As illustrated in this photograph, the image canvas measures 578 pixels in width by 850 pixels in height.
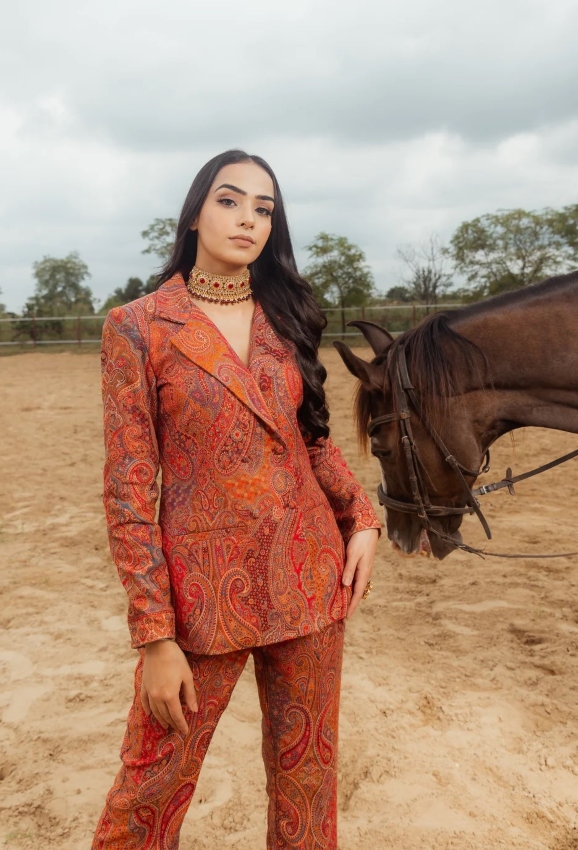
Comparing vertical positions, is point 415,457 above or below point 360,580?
above

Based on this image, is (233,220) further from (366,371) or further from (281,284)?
(366,371)

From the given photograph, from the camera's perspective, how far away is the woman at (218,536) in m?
1.22

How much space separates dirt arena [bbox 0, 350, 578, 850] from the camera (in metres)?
2.19

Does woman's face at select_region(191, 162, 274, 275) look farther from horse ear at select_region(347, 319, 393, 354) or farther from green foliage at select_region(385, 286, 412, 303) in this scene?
green foliage at select_region(385, 286, 412, 303)

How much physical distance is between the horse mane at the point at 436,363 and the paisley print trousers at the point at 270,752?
1194 millimetres

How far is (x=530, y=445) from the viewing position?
7242mm

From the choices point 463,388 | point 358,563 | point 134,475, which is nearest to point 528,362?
point 463,388

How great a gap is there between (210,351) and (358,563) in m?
0.54

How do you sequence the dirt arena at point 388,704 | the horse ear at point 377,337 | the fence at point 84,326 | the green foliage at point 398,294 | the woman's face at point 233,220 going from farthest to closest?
the green foliage at point 398,294
the fence at point 84,326
the horse ear at point 377,337
the dirt arena at point 388,704
the woman's face at point 233,220

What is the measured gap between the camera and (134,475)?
1214mm

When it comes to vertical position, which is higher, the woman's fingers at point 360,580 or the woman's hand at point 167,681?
the woman's fingers at point 360,580

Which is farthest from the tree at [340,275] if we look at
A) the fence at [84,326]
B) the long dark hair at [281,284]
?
the long dark hair at [281,284]

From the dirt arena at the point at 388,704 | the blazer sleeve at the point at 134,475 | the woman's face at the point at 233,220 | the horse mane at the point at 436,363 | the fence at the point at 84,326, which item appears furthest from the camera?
the fence at the point at 84,326

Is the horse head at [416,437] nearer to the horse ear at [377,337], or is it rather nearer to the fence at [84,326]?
the horse ear at [377,337]
